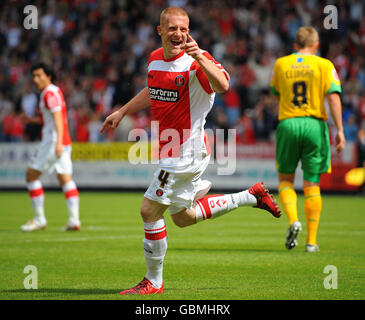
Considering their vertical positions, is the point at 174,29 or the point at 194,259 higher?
the point at 174,29

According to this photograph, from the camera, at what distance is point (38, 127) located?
76.5 feet

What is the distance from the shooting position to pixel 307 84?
917cm

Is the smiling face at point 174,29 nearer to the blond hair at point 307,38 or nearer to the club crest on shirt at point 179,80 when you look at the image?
the club crest on shirt at point 179,80

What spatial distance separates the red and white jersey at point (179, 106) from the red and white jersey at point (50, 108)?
18.4 feet

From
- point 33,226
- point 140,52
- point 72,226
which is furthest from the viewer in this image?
point 140,52

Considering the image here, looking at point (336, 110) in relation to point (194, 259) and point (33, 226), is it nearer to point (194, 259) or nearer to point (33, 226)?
point (194, 259)

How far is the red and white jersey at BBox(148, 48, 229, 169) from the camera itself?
20.3 ft

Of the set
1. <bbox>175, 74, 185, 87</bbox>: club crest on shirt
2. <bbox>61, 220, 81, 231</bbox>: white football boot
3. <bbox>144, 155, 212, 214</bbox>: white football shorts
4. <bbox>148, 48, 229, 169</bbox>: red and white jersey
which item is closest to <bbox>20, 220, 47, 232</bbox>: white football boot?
<bbox>61, 220, 81, 231</bbox>: white football boot

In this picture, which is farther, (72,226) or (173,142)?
(72,226)

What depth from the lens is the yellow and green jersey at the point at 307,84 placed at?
30.0 feet

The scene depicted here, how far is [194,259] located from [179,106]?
266 centimetres

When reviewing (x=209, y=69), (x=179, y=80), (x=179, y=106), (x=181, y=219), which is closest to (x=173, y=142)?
(x=179, y=106)
